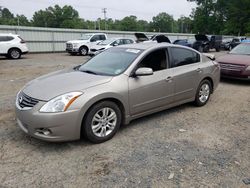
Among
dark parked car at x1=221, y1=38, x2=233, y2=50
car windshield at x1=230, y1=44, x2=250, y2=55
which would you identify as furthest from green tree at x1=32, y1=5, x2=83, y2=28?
car windshield at x1=230, y1=44, x2=250, y2=55

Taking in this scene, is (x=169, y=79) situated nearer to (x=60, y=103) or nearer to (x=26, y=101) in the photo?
(x=60, y=103)

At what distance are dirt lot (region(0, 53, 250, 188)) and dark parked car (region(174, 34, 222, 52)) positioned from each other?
53.9 ft

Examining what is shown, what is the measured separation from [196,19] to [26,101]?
67.4 m

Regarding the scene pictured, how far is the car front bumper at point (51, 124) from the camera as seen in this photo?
280 cm

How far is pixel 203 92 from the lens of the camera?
4969 mm

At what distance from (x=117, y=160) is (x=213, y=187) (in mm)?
1207

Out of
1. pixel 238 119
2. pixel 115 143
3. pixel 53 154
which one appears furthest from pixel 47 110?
pixel 238 119

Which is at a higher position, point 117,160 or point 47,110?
point 47,110

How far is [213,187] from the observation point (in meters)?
2.34

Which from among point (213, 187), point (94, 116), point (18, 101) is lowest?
point (213, 187)

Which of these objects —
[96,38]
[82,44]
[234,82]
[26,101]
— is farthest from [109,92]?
[96,38]

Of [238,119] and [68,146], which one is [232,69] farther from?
[68,146]

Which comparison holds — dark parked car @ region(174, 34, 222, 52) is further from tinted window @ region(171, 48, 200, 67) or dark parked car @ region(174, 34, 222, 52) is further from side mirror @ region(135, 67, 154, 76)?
side mirror @ region(135, 67, 154, 76)

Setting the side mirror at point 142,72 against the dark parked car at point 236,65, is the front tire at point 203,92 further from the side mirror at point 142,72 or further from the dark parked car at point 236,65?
the dark parked car at point 236,65
